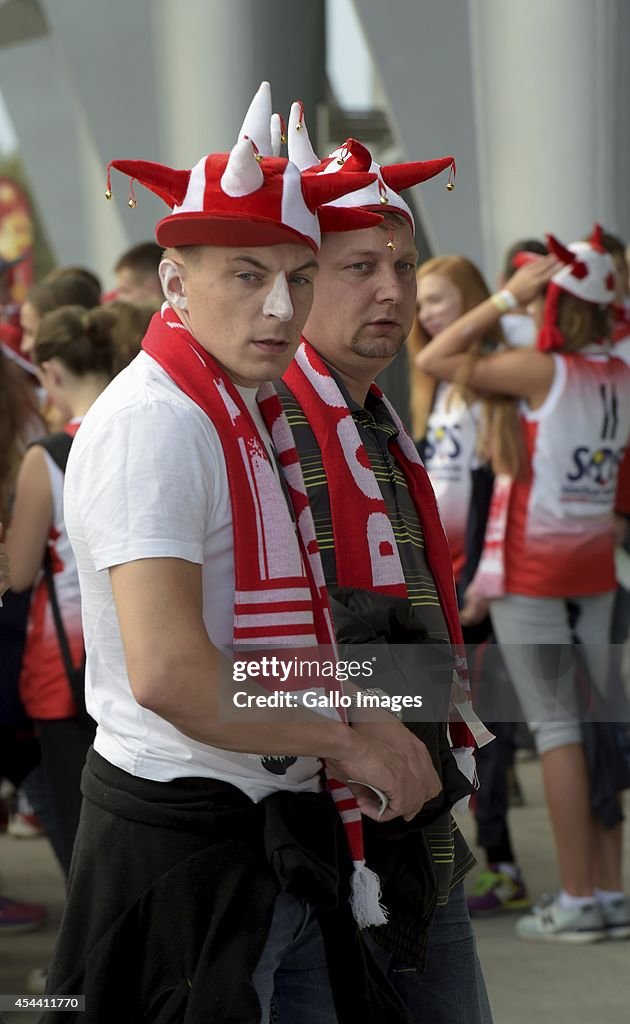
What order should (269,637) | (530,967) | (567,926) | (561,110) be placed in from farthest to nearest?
(561,110)
(567,926)
(530,967)
(269,637)

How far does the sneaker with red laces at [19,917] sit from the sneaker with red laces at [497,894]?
4.68ft

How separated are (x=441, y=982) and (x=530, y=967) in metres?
2.16

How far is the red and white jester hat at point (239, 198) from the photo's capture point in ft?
6.61

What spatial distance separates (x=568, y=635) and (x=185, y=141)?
203 inches

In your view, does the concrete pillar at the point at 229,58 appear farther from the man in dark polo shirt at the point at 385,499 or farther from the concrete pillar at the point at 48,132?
the concrete pillar at the point at 48,132

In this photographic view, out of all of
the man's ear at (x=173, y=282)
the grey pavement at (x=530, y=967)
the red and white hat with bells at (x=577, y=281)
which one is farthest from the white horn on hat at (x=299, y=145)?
the red and white hat with bells at (x=577, y=281)

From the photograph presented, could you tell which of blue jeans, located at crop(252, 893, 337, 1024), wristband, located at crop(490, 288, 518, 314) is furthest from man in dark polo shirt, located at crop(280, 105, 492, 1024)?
wristband, located at crop(490, 288, 518, 314)

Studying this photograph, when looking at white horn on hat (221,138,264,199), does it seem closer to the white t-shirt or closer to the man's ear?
the man's ear

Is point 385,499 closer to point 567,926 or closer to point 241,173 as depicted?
point 241,173

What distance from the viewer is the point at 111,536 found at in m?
1.90

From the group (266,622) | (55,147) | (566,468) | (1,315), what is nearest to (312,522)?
(266,622)

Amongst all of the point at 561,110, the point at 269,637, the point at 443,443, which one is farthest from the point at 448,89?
the point at 269,637

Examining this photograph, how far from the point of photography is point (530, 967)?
14.3 ft

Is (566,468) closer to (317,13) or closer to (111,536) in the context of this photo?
(111,536)
